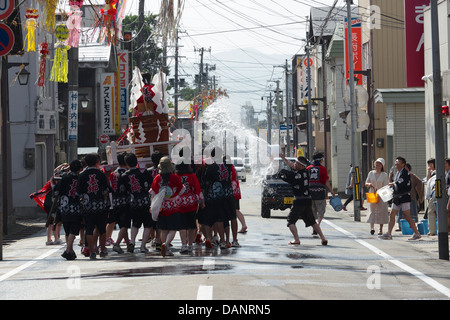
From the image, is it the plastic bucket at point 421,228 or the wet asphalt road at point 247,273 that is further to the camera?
the plastic bucket at point 421,228

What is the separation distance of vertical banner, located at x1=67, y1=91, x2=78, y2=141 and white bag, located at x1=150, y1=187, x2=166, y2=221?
1069 cm

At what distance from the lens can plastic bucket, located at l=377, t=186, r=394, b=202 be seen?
19.2 meters

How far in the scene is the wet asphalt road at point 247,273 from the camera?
32.9 feet

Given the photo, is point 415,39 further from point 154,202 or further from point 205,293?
point 205,293

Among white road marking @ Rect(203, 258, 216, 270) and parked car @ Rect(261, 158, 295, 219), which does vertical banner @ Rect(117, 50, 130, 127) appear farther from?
white road marking @ Rect(203, 258, 216, 270)

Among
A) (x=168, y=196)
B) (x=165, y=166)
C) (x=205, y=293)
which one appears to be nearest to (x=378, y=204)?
(x=168, y=196)

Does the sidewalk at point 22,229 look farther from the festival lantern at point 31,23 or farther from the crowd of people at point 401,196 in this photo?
the crowd of people at point 401,196

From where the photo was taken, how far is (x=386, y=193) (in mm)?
19250

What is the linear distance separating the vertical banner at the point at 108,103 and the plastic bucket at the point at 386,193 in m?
24.5

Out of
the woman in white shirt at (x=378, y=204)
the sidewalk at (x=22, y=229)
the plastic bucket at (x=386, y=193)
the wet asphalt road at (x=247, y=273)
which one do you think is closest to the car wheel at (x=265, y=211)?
the sidewalk at (x=22, y=229)

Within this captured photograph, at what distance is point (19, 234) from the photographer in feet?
76.7

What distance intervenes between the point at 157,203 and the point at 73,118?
38.9 ft
